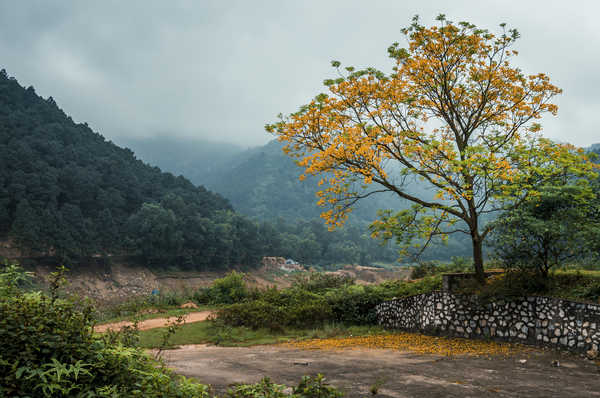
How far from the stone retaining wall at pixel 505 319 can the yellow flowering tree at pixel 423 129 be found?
1219 millimetres

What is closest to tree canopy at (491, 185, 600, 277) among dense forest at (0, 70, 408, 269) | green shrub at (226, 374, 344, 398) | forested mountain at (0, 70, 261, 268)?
green shrub at (226, 374, 344, 398)

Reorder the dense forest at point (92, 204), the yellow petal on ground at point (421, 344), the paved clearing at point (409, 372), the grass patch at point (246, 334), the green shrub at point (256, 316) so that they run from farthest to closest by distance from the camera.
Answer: the dense forest at point (92, 204)
the green shrub at point (256, 316)
the grass patch at point (246, 334)
the yellow petal on ground at point (421, 344)
the paved clearing at point (409, 372)

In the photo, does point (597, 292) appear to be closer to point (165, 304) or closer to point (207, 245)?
point (165, 304)

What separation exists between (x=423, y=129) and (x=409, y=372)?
7.60m

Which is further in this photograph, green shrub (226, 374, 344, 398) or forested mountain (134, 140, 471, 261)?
forested mountain (134, 140, 471, 261)

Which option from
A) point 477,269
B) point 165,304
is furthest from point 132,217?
point 477,269

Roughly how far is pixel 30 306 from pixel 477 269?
10.5m

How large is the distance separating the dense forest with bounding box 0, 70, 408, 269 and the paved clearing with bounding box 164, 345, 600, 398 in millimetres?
38517

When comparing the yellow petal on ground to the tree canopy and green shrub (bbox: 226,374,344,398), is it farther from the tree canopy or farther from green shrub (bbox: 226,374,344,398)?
green shrub (bbox: 226,374,344,398)

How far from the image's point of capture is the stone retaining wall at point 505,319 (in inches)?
314

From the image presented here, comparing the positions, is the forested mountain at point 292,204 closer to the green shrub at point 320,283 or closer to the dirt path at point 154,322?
the green shrub at point 320,283

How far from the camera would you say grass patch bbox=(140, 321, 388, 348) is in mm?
11883

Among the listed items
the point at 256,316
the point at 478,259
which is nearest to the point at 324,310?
the point at 256,316

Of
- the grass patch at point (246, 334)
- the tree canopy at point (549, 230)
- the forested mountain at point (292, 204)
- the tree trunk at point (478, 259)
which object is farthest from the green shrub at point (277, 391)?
the forested mountain at point (292, 204)
